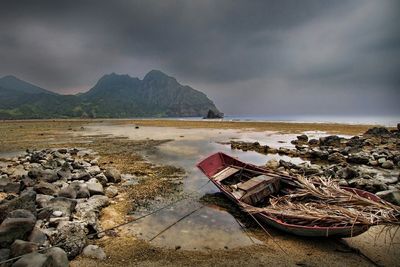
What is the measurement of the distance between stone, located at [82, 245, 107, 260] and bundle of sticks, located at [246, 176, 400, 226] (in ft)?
16.7

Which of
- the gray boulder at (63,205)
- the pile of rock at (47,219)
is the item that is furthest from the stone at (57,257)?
the gray boulder at (63,205)

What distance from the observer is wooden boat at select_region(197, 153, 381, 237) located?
7.06m

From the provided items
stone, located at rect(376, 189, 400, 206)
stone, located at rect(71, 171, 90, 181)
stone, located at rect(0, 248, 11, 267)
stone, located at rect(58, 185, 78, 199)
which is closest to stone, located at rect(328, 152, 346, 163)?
stone, located at rect(376, 189, 400, 206)

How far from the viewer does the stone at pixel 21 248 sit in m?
5.87

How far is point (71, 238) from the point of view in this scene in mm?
6836

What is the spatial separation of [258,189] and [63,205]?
7.76 m

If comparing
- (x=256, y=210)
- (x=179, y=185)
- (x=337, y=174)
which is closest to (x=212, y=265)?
(x=256, y=210)

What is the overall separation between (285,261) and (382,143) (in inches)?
1258

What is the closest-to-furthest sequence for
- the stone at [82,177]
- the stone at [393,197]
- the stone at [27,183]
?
the stone at [393,197]
the stone at [27,183]
the stone at [82,177]

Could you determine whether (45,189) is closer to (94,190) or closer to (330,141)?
(94,190)

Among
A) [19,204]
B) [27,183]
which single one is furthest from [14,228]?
[27,183]

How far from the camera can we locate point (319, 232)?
7184 mm

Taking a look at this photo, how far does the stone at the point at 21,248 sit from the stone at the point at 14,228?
341mm

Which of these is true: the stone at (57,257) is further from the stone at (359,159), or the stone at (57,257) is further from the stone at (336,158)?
the stone at (359,159)
